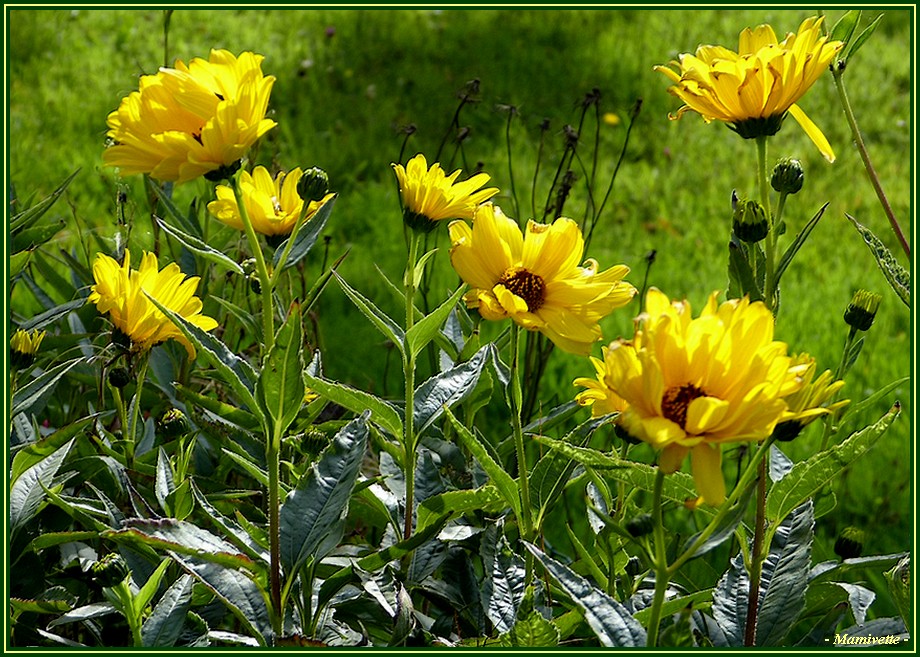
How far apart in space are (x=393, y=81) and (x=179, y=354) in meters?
2.35

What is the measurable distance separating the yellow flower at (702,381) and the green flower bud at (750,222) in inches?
9.7

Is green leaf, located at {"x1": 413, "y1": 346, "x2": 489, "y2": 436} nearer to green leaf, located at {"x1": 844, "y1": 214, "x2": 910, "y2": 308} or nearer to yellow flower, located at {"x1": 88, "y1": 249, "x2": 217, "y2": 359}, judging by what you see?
yellow flower, located at {"x1": 88, "y1": 249, "x2": 217, "y2": 359}

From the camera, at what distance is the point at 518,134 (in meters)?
3.74

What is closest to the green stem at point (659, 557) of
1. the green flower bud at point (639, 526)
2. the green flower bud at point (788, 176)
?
the green flower bud at point (639, 526)

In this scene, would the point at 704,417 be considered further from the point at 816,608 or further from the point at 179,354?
the point at 179,354

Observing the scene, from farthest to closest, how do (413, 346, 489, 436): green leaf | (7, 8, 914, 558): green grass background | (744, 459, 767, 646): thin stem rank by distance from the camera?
(7, 8, 914, 558): green grass background
(413, 346, 489, 436): green leaf
(744, 459, 767, 646): thin stem

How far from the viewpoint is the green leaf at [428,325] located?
1.17 m

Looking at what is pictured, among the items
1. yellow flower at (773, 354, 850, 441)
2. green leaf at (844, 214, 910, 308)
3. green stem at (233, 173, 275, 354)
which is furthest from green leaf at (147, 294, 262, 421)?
green leaf at (844, 214, 910, 308)

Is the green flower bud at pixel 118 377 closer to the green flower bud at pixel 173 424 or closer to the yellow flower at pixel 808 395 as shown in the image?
the green flower bud at pixel 173 424

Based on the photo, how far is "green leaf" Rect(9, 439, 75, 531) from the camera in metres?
1.30

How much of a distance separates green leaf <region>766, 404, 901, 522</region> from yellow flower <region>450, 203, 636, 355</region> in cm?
27

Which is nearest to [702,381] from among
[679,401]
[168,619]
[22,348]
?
[679,401]

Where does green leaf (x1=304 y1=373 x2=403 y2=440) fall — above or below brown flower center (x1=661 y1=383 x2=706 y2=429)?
below

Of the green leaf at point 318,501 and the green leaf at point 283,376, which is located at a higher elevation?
the green leaf at point 283,376
